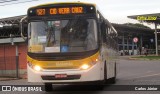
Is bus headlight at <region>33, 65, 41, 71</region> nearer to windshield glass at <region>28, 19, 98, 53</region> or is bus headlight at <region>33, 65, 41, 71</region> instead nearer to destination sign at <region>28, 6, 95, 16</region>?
windshield glass at <region>28, 19, 98, 53</region>

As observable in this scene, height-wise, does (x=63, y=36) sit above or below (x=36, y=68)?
above

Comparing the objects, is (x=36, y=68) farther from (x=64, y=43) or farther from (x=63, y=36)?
(x=63, y=36)

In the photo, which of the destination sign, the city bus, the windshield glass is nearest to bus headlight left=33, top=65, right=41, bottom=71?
the city bus

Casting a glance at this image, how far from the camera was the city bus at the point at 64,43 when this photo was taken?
1488 centimetres

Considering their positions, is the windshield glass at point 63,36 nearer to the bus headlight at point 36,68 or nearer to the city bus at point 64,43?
the city bus at point 64,43

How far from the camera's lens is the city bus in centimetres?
1488

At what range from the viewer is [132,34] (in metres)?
98.5

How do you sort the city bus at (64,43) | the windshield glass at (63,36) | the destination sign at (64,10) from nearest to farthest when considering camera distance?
the city bus at (64,43), the windshield glass at (63,36), the destination sign at (64,10)

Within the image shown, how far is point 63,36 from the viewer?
595 inches

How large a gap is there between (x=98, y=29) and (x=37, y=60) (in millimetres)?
2390

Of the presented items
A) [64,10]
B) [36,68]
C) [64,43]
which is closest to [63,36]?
[64,43]

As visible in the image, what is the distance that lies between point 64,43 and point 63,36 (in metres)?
0.26

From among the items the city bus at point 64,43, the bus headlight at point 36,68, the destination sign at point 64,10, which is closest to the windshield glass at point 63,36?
the city bus at point 64,43

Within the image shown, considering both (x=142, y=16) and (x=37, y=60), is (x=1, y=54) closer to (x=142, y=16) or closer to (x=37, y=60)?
(x=37, y=60)
